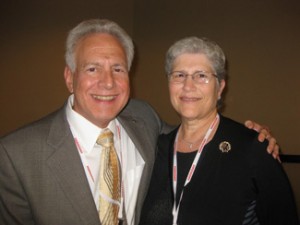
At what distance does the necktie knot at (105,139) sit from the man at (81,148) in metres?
0.04

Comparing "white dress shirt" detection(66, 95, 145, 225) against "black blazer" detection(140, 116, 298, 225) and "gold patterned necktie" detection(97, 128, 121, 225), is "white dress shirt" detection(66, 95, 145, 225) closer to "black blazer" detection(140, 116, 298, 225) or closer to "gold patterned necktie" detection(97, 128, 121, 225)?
"gold patterned necktie" detection(97, 128, 121, 225)

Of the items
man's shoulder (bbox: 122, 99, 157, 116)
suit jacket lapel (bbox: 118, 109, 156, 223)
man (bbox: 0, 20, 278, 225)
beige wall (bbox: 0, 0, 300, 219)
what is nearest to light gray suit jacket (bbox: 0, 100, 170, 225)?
man (bbox: 0, 20, 278, 225)

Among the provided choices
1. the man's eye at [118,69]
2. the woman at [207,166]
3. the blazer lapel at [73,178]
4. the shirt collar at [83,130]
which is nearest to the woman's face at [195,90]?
the woman at [207,166]

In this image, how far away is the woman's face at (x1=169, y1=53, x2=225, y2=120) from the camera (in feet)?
6.17

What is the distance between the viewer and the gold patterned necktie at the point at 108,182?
1.70m

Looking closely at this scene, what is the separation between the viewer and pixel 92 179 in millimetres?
1768

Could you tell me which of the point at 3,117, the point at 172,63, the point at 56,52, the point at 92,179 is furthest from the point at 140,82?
the point at 92,179

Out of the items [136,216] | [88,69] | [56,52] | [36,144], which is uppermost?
[56,52]

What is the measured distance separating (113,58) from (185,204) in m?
1.11

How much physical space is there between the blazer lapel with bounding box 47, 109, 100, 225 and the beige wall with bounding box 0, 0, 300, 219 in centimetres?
289

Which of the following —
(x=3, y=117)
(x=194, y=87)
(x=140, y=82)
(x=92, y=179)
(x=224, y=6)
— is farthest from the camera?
(x=140, y=82)

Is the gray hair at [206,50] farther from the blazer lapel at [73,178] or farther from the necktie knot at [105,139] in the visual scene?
the blazer lapel at [73,178]

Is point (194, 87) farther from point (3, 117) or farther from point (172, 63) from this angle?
point (3, 117)

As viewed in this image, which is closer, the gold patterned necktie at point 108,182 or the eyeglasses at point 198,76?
the gold patterned necktie at point 108,182
